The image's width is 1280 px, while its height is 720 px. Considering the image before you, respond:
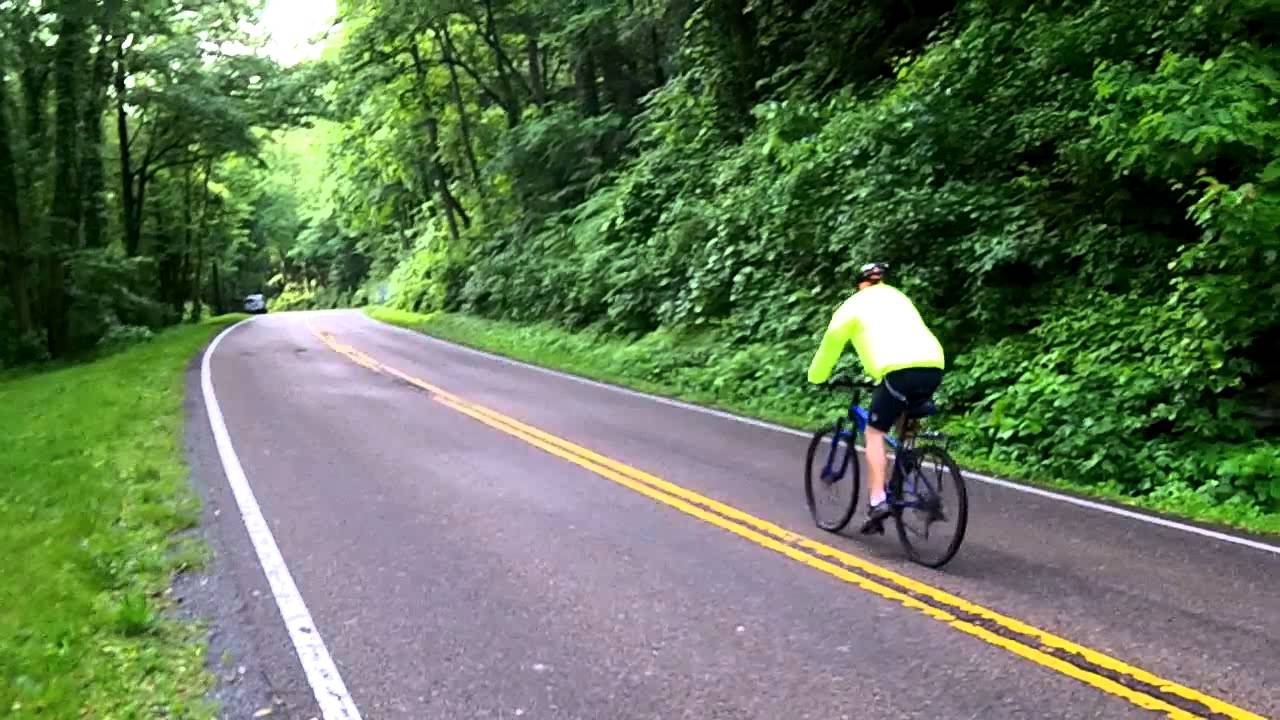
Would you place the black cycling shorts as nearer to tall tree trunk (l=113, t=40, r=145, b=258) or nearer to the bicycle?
the bicycle

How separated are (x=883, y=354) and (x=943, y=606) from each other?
5.78ft

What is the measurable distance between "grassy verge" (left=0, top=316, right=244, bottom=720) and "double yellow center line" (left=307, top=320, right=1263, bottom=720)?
3.52 metres

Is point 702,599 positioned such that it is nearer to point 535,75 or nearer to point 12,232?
point 12,232

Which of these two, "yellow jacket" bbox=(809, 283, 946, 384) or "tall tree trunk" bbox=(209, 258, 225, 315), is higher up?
"yellow jacket" bbox=(809, 283, 946, 384)

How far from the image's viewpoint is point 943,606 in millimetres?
5648

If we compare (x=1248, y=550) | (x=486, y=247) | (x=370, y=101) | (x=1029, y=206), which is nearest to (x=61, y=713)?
(x=1248, y=550)

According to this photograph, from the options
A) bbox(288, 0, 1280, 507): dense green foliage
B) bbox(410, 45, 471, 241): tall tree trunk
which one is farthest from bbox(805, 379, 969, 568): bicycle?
bbox(410, 45, 471, 241): tall tree trunk

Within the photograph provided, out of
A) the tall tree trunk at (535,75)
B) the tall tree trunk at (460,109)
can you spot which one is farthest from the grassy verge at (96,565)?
the tall tree trunk at (460,109)

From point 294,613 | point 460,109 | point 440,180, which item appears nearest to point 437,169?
point 440,180

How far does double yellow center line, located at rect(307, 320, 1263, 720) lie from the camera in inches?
A: 174

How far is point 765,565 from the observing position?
651cm

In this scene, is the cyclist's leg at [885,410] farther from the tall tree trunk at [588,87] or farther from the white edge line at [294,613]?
the tall tree trunk at [588,87]

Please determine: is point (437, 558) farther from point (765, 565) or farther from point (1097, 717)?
point (1097, 717)

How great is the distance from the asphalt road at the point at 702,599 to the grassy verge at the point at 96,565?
1.33 ft
